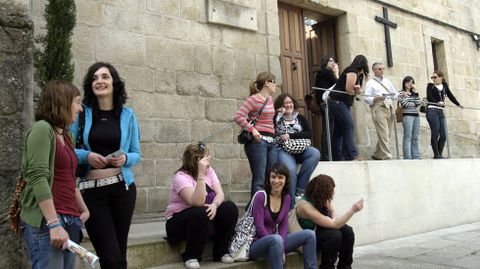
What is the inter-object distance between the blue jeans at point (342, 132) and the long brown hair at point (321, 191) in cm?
195

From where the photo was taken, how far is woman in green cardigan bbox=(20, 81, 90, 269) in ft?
7.34

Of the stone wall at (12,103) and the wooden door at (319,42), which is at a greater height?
the wooden door at (319,42)

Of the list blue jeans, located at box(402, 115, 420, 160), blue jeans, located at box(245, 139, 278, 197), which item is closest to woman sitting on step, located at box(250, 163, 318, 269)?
blue jeans, located at box(245, 139, 278, 197)

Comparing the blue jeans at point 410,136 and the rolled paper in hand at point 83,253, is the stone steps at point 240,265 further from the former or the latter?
the blue jeans at point 410,136

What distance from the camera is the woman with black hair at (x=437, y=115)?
7.77 meters

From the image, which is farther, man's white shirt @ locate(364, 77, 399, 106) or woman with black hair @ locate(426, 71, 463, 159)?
woman with black hair @ locate(426, 71, 463, 159)

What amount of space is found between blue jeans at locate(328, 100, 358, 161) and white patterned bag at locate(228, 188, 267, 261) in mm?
2495

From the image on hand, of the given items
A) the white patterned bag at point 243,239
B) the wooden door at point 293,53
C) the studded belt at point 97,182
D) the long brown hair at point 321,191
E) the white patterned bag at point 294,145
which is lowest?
the white patterned bag at point 243,239

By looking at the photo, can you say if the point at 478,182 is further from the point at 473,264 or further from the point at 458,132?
the point at 473,264

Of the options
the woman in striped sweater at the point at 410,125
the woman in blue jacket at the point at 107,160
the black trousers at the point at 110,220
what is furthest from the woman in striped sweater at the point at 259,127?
the woman in striped sweater at the point at 410,125

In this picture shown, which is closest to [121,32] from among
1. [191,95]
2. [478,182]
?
[191,95]

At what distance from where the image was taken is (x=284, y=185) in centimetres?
421

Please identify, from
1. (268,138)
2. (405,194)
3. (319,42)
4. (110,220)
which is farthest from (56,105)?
(319,42)

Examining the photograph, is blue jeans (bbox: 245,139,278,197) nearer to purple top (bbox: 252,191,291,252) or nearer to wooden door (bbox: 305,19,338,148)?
purple top (bbox: 252,191,291,252)
